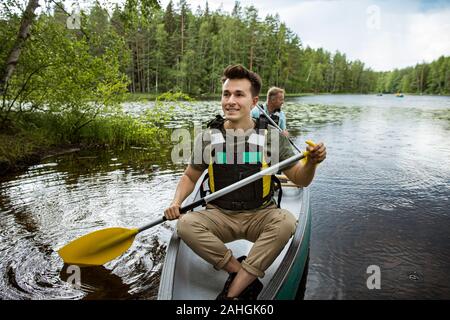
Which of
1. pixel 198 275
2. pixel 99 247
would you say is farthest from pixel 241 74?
pixel 99 247

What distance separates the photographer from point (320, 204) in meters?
5.39

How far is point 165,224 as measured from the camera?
4.52m

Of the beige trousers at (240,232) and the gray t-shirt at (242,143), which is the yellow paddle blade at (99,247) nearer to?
the beige trousers at (240,232)

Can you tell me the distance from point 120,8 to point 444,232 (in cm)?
838

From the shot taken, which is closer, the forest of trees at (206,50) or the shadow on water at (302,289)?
the shadow on water at (302,289)

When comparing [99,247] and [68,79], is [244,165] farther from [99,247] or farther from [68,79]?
[68,79]

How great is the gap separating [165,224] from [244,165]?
2329 mm

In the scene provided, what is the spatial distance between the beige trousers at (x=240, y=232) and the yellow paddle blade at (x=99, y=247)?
2.67ft

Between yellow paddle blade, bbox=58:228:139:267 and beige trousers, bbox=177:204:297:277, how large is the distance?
813mm

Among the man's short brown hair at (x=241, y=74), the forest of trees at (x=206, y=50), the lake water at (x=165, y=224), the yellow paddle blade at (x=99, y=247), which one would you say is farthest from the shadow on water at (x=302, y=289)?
the forest of trees at (x=206, y=50)

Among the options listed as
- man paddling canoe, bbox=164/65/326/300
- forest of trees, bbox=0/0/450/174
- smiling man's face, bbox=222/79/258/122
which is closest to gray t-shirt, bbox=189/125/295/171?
man paddling canoe, bbox=164/65/326/300

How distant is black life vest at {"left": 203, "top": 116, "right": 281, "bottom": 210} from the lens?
259 centimetres

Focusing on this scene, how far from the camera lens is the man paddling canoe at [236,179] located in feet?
7.69

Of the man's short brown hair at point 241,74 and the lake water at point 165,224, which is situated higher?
the man's short brown hair at point 241,74
